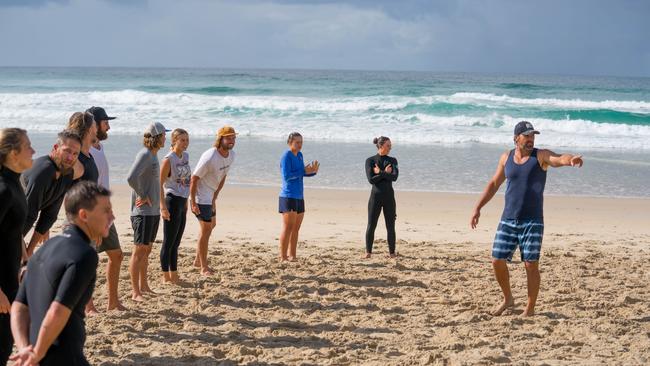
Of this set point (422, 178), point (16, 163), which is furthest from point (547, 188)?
point (16, 163)

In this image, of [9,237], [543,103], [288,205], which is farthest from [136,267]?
[543,103]

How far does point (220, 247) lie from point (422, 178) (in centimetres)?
729

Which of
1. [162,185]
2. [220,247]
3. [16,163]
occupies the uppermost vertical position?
[16,163]

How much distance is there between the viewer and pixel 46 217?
557cm

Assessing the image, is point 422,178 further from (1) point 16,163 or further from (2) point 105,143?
(1) point 16,163

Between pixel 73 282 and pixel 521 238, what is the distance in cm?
448

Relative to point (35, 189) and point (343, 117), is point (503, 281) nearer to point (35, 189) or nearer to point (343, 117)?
point (35, 189)

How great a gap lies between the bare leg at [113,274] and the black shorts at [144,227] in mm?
448

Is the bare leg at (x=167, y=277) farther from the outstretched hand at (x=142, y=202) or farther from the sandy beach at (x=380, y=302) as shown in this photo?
the outstretched hand at (x=142, y=202)

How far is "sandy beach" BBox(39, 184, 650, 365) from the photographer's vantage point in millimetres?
5980

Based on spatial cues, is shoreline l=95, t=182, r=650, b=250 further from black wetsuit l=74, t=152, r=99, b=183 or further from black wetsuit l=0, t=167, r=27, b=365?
black wetsuit l=0, t=167, r=27, b=365

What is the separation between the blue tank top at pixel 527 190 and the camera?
22.1 feet

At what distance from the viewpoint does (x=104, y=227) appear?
3.46 metres

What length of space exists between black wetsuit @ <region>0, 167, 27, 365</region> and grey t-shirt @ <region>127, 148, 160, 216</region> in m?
2.63
